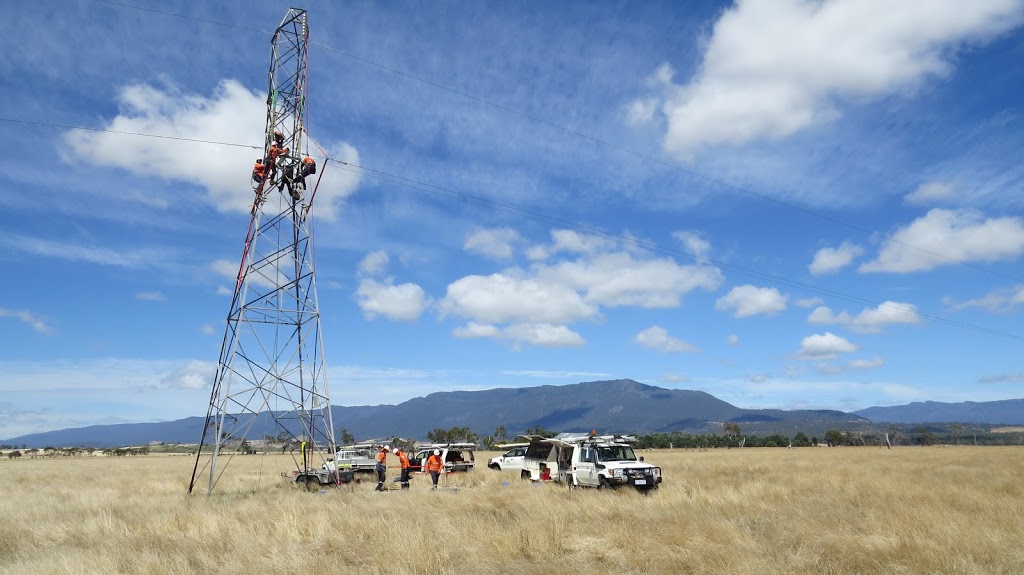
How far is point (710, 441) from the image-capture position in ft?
352

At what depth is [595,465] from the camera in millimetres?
21875

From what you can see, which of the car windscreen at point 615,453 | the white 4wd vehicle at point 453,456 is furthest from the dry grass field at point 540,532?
the white 4wd vehicle at point 453,456

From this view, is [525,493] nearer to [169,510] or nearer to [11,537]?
[169,510]

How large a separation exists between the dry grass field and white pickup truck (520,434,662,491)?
47.6 inches

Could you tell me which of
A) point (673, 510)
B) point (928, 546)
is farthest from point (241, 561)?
point (928, 546)

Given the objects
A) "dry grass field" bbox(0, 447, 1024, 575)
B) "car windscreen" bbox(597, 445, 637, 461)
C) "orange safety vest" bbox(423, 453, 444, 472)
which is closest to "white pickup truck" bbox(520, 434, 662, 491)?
"car windscreen" bbox(597, 445, 637, 461)

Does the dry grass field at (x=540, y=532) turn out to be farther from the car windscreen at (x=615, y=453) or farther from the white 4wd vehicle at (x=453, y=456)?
the white 4wd vehicle at (x=453, y=456)

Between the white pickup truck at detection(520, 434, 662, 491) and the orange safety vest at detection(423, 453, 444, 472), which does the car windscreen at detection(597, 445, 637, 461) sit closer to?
the white pickup truck at detection(520, 434, 662, 491)

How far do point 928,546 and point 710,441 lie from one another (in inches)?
4056

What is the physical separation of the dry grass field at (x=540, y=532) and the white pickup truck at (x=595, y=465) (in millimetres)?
1209

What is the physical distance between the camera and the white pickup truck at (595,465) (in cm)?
2100

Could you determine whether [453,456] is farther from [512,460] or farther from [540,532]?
[540,532]

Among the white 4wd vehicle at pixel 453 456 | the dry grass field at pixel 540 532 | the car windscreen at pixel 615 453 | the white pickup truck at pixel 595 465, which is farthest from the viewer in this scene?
the white 4wd vehicle at pixel 453 456

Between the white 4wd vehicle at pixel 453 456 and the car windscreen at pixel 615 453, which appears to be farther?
the white 4wd vehicle at pixel 453 456
